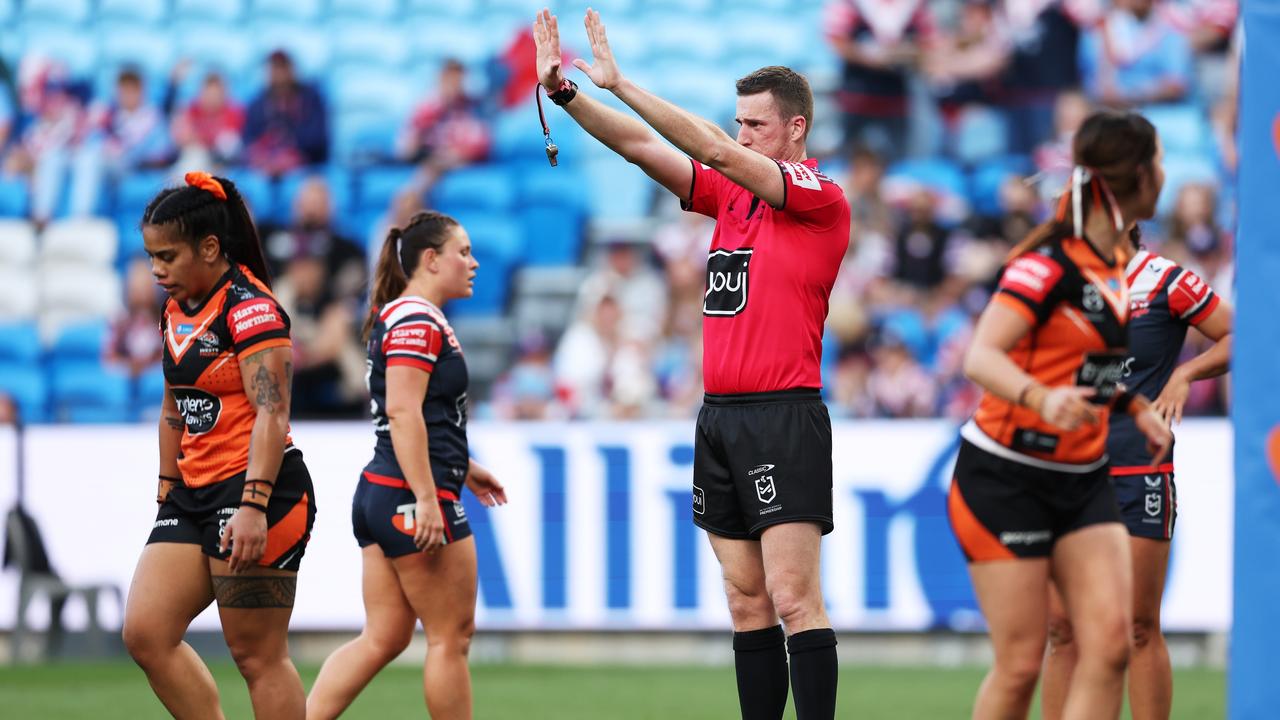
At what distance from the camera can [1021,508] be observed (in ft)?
16.8

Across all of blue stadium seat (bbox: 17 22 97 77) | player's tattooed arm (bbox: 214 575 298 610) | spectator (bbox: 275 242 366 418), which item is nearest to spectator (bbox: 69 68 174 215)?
blue stadium seat (bbox: 17 22 97 77)

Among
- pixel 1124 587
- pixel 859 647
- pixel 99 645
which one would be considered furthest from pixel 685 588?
pixel 1124 587

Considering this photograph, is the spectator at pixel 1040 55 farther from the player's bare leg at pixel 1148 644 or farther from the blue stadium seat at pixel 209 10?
the player's bare leg at pixel 1148 644

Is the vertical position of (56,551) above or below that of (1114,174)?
below

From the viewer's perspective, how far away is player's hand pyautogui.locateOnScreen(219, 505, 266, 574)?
5.59 meters

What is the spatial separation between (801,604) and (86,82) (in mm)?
12621

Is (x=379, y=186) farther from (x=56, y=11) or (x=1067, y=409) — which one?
(x=1067, y=409)

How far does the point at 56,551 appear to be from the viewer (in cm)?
1136

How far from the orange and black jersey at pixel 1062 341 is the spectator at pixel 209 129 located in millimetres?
11406

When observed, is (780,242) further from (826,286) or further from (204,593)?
(204,593)

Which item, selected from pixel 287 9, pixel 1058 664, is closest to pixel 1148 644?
pixel 1058 664

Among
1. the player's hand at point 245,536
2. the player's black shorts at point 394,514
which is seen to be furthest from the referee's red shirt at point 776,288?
the player's hand at point 245,536

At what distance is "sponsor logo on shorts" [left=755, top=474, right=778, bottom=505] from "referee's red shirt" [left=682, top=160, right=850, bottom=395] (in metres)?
0.32

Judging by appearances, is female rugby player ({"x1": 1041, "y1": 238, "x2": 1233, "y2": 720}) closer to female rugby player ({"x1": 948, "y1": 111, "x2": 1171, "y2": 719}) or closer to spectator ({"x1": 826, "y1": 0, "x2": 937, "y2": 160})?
female rugby player ({"x1": 948, "y1": 111, "x2": 1171, "y2": 719})
